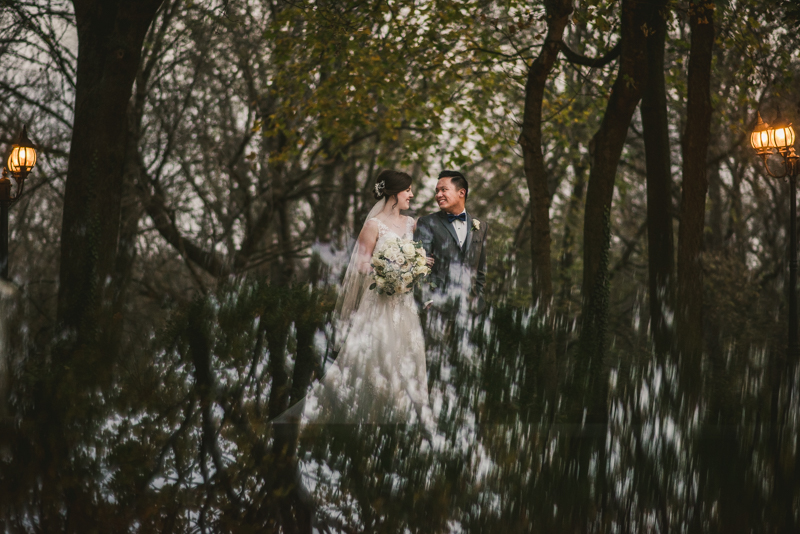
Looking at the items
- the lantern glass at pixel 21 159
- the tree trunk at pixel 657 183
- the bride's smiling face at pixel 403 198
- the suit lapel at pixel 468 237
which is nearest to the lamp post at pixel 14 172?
the lantern glass at pixel 21 159

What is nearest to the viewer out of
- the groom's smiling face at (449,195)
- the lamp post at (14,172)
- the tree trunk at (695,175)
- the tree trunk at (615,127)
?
the groom's smiling face at (449,195)

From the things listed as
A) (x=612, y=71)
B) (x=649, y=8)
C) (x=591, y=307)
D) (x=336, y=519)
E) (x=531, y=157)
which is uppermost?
(x=612, y=71)

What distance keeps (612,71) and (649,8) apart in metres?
5.00

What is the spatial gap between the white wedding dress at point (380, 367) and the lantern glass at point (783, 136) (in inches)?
363

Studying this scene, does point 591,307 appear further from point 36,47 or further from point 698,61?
point 36,47

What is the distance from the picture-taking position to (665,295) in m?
9.39

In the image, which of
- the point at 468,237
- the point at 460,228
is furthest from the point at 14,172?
the point at 468,237

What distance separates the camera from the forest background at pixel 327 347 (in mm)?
4031

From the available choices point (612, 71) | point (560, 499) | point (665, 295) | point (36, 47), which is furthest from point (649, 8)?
point (36, 47)

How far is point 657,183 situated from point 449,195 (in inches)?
168

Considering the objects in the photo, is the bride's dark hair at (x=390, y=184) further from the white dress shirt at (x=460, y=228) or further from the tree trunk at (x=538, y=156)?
the tree trunk at (x=538, y=156)

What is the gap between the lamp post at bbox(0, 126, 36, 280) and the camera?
13.2m

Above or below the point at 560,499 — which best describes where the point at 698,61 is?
above

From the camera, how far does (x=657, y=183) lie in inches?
380
